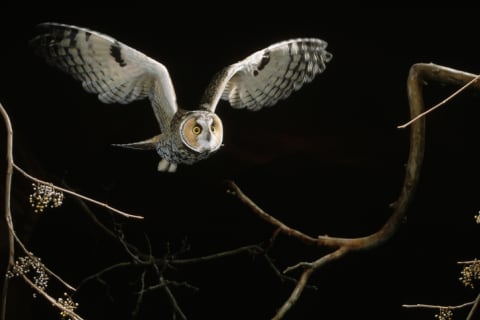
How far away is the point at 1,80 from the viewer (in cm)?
177

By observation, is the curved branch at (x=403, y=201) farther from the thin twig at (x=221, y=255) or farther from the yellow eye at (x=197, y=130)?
the yellow eye at (x=197, y=130)

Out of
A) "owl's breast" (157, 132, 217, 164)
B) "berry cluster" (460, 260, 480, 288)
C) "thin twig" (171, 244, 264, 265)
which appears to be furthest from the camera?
"thin twig" (171, 244, 264, 265)

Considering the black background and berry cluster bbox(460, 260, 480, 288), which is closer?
berry cluster bbox(460, 260, 480, 288)

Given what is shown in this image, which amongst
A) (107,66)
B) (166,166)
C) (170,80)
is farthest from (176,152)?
(107,66)

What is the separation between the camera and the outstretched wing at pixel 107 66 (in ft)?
5.65

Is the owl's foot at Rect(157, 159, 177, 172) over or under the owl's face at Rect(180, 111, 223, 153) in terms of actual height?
under

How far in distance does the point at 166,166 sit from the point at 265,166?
296 millimetres

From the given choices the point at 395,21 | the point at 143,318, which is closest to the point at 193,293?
the point at 143,318

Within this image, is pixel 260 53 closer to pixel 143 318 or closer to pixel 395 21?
pixel 395 21

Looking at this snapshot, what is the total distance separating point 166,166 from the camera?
6.03 feet

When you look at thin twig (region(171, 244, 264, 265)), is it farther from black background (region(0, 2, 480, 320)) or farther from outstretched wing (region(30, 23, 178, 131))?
outstretched wing (region(30, 23, 178, 131))

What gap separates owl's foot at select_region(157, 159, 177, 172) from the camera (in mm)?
1831

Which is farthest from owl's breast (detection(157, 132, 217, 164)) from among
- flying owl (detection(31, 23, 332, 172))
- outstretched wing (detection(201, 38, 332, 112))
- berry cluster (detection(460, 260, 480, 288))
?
berry cluster (detection(460, 260, 480, 288))

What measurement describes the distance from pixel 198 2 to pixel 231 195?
1.90ft
